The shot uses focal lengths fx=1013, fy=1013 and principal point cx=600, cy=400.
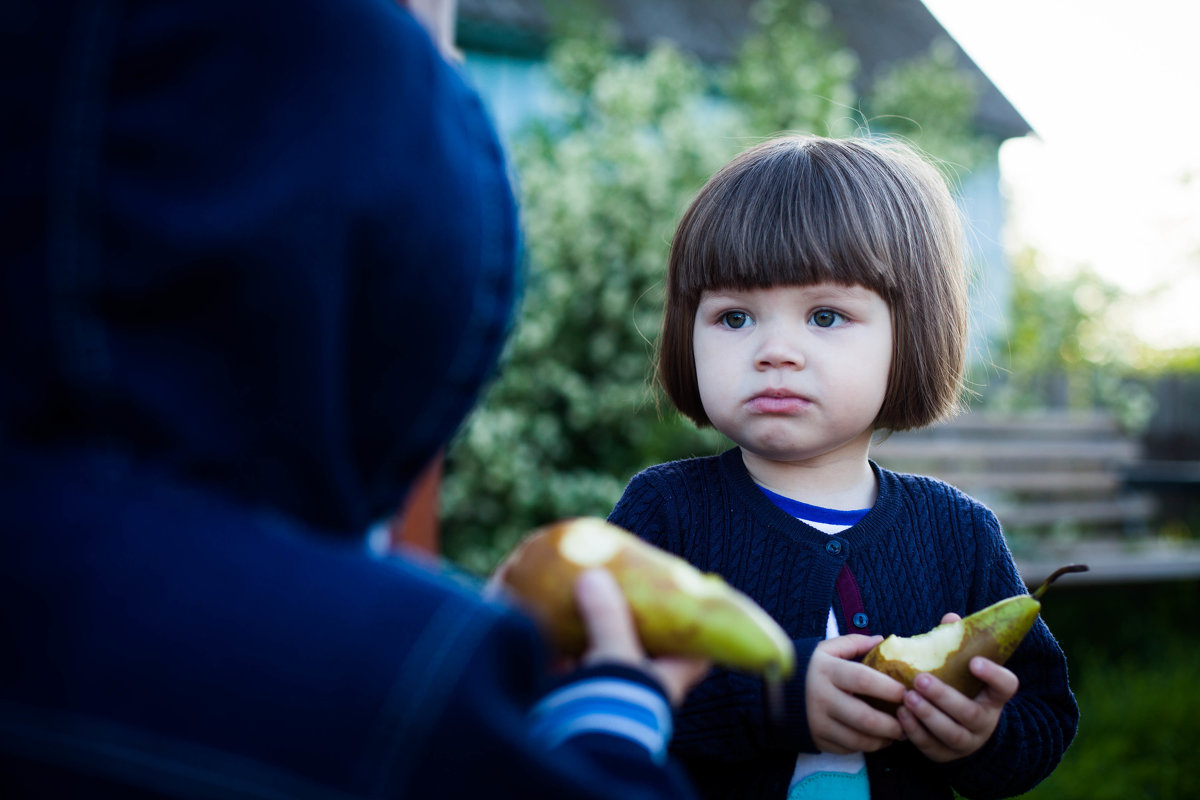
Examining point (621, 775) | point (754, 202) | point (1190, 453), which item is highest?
point (754, 202)

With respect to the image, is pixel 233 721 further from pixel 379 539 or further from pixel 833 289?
pixel 833 289

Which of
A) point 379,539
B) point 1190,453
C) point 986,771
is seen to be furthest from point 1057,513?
point 379,539

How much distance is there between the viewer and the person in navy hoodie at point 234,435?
0.74 meters

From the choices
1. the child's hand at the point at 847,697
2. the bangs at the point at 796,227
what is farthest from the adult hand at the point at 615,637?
the bangs at the point at 796,227

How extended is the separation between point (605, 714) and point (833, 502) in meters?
0.97

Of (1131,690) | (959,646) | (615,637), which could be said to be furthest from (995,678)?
(1131,690)

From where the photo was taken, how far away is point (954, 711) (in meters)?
1.50

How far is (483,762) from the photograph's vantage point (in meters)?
0.76

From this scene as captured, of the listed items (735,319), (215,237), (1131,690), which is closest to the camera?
(215,237)

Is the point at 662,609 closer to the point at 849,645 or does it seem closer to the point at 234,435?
the point at 234,435

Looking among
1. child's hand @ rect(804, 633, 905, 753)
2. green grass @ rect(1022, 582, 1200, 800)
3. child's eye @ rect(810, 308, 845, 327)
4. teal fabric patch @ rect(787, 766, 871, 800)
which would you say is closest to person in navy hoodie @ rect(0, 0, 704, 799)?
child's hand @ rect(804, 633, 905, 753)

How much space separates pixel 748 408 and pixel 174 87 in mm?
1049

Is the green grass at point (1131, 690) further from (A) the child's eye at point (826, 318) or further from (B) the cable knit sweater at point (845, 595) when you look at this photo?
(A) the child's eye at point (826, 318)

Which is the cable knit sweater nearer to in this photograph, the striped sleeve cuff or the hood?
the striped sleeve cuff
